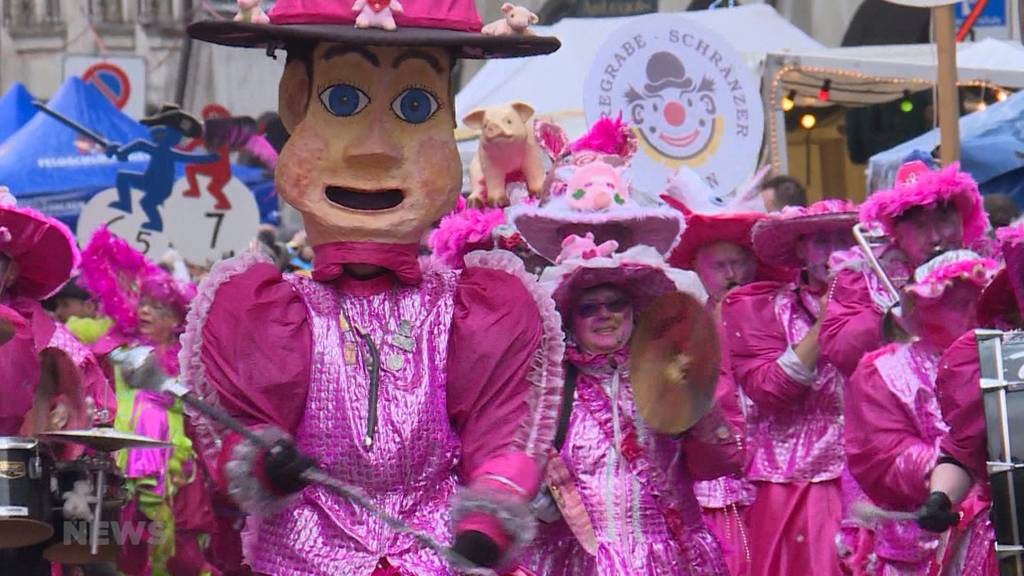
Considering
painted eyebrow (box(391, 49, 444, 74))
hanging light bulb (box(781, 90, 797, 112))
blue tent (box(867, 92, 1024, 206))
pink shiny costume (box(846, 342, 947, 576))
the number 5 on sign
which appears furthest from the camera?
hanging light bulb (box(781, 90, 797, 112))

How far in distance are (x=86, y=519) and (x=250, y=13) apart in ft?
7.14

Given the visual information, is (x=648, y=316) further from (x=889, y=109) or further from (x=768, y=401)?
(x=889, y=109)

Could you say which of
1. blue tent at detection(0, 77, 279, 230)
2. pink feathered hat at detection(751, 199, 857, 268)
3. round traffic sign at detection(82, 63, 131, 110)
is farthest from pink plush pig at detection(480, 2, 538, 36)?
round traffic sign at detection(82, 63, 131, 110)

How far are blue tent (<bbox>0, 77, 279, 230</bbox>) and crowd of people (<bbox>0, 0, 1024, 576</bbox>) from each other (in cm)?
926

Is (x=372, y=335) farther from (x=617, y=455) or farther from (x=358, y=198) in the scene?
(x=617, y=455)

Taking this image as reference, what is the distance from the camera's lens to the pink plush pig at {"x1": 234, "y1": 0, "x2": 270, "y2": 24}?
5973mm

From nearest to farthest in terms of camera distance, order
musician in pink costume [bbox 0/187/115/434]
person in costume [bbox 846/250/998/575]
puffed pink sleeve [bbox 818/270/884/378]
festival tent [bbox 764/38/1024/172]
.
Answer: person in costume [bbox 846/250/998/575] < musician in pink costume [bbox 0/187/115/434] < puffed pink sleeve [bbox 818/270/884/378] < festival tent [bbox 764/38/1024/172]

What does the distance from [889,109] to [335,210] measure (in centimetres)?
1064

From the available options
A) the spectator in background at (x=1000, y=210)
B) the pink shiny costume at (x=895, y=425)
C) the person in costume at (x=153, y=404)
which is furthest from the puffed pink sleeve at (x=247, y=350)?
the spectator in background at (x=1000, y=210)

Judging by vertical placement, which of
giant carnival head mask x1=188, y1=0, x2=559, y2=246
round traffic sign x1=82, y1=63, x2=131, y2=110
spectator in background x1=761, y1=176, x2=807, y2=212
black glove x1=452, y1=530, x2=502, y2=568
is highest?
giant carnival head mask x1=188, y1=0, x2=559, y2=246

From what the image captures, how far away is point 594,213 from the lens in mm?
7527

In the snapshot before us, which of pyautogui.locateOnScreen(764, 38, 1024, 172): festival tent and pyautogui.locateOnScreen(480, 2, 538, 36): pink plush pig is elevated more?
pyautogui.locateOnScreen(480, 2, 538, 36): pink plush pig

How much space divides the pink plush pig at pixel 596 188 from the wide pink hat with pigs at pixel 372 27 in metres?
1.34

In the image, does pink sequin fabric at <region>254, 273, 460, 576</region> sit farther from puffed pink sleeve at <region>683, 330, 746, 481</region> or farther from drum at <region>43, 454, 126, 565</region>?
drum at <region>43, 454, 126, 565</region>
